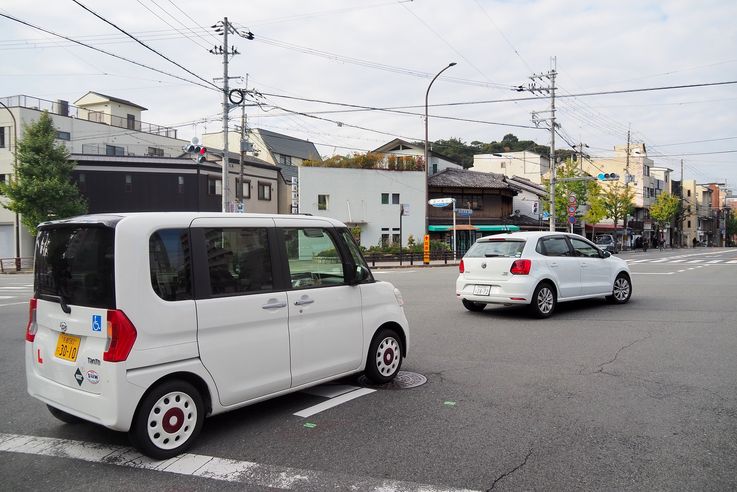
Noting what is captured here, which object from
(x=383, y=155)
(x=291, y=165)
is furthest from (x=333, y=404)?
(x=291, y=165)

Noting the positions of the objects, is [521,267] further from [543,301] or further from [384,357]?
[384,357]

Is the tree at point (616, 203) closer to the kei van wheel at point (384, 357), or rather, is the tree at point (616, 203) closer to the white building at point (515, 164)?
the white building at point (515, 164)

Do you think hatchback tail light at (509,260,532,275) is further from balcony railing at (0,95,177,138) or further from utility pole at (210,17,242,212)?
balcony railing at (0,95,177,138)

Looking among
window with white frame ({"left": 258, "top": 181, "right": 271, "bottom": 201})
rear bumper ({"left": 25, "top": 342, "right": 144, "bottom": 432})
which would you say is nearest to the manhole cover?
rear bumper ({"left": 25, "top": 342, "right": 144, "bottom": 432})

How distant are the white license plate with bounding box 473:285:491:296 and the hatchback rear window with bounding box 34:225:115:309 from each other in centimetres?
765

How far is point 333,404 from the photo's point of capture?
16.4ft

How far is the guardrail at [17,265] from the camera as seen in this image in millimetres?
30144

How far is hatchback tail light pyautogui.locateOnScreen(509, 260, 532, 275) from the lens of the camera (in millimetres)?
9672

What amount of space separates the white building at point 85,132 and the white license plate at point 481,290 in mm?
29871

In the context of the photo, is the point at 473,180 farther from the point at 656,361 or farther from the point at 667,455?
the point at 667,455

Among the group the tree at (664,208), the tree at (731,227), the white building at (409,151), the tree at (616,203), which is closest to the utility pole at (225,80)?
the white building at (409,151)

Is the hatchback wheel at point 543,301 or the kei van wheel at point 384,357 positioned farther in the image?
the hatchback wheel at point 543,301

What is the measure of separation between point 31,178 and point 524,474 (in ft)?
112

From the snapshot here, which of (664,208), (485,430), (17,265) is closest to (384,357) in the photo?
(485,430)
